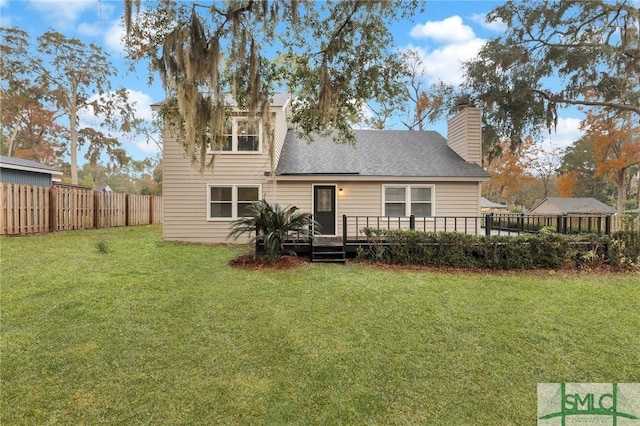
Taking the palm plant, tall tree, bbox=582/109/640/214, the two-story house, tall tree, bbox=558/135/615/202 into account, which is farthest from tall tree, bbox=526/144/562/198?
the palm plant

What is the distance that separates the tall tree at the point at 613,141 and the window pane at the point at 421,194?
15.6m

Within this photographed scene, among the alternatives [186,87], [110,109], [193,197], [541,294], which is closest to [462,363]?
[541,294]

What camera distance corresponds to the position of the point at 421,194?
10.3 meters

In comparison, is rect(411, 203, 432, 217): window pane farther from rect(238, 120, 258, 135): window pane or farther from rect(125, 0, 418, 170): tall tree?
rect(238, 120, 258, 135): window pane

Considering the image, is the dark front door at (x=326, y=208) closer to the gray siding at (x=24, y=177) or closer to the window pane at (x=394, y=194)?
the window pane at (x=394, y=194)

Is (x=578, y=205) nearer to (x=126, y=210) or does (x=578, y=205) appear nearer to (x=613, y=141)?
(x=613, y=141)

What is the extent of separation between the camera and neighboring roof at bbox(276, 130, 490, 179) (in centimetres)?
1015

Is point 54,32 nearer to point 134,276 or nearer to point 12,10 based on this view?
point 12,10

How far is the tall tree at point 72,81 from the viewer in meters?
17.8

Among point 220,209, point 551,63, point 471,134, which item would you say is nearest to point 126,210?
point 220,209

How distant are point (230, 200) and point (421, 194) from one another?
622 cm

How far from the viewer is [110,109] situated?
70.8 feet

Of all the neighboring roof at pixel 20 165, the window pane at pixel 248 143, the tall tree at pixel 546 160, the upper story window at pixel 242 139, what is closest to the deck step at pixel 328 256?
the upper story window at pixel 242 139

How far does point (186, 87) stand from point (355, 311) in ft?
15.4
